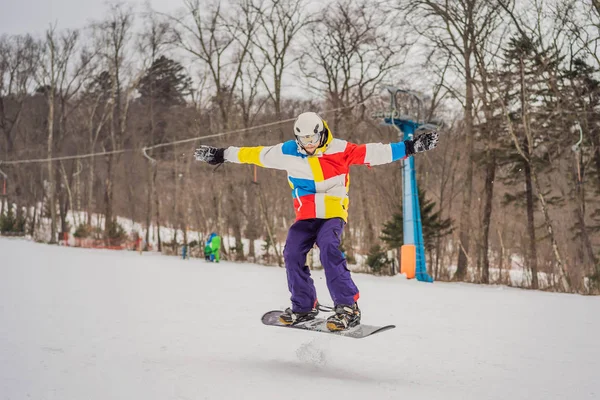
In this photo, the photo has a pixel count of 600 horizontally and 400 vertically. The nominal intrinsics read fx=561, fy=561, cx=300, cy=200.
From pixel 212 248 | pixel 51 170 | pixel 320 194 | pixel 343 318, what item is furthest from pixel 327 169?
pixel 51 170

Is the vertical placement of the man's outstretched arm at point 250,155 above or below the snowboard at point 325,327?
above

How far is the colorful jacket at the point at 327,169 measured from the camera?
16.7ft

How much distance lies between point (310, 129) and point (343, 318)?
166 centimetres

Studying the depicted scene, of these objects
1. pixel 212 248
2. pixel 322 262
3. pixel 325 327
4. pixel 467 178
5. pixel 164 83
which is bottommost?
pixel 325 327

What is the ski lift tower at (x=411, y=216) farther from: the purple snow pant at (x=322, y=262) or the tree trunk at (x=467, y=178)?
the purple snow pant at (x=322, y=262)

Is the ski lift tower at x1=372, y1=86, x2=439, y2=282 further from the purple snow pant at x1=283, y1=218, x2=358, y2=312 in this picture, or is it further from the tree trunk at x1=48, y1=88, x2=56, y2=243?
the tree trunk at x1=48, y1=88, x2=56, y2=243

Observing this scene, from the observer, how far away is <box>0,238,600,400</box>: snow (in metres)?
3.84

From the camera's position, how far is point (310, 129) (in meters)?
4.95

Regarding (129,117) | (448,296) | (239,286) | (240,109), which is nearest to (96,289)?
(239,286)

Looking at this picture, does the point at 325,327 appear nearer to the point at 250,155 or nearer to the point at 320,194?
the point at 320,194

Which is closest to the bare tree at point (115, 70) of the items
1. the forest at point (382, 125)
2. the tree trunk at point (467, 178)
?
the forest at point (382, 125)

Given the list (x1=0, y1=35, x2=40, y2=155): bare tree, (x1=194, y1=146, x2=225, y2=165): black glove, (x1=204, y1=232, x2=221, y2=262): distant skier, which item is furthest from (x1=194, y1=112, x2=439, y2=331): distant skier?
(x1=0, y1=35, x2=40, y2=155): bare tree

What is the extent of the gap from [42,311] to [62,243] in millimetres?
28108

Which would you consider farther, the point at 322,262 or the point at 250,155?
the point at 250,155
